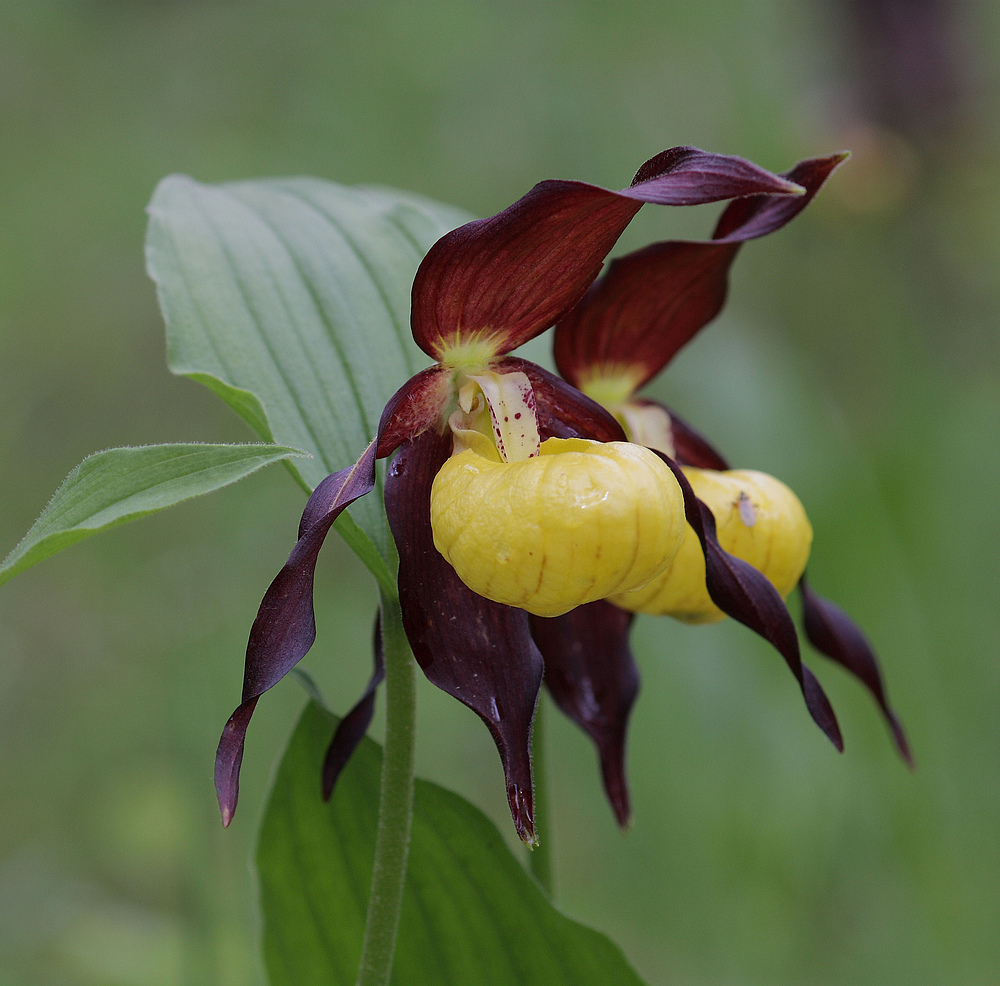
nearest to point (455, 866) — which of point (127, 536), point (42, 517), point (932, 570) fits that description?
point (42, 517)

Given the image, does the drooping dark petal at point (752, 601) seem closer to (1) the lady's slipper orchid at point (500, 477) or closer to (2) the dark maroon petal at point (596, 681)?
(1) the lady's slipper orchid at point (500, 477)

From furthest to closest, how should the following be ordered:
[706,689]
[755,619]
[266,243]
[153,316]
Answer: [153,316] < [706,689] < [266,243] < [755,619]

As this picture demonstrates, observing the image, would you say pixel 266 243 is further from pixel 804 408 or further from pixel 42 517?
pixel 804 408

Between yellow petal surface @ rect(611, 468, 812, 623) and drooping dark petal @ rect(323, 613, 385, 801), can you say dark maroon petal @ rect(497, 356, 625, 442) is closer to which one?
yellow petal surface @ rect(611, 468, 812, 623)

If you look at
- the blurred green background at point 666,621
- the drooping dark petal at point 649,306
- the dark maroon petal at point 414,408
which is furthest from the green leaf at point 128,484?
the blurred green background at point 666,621

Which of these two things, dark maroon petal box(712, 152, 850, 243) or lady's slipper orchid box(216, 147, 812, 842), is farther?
dark maroon petal box(712, 152, 850, 243)

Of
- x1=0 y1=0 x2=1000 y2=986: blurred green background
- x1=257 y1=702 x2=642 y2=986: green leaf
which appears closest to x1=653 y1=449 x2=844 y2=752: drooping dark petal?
x1=257 y1=702 x2=642 y2=986: green leaf
